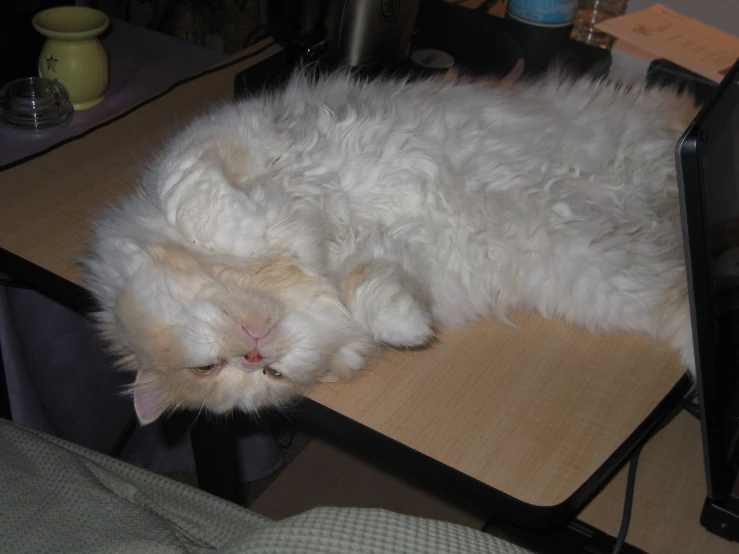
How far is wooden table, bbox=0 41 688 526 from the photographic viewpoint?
0.82 m

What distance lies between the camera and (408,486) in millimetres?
1688

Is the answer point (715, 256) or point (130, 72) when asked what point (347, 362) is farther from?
point (130, 72)

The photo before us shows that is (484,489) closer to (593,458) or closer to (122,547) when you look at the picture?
(593,458)

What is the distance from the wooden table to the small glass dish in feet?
0.93

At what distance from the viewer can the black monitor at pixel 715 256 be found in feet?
2.16

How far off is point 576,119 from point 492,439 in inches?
25.4

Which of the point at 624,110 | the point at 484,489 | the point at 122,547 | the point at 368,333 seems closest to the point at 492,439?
the point at 484,489

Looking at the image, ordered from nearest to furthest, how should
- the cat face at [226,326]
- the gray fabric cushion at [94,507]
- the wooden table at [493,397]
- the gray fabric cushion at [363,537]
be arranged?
the gray fabric cushion at [363,537], the gray fabric cushion at [94,507], the wooden table at [493,397], the cat face at [226,326]

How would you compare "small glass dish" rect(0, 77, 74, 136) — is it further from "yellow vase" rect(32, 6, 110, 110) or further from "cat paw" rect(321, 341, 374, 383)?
"cat paw" rect(321, 341, 374, 383)

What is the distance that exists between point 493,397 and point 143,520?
0.48 metres

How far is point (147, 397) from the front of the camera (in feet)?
3.42

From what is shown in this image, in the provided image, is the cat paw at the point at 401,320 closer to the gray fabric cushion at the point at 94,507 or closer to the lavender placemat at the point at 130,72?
the gray fabric cushion at the point at 94,507

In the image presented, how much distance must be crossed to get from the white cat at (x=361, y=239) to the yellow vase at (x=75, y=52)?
1.74 feet

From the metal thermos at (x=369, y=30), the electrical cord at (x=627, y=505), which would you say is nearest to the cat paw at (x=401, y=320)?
the electrical cord at (x=627, y=505)
